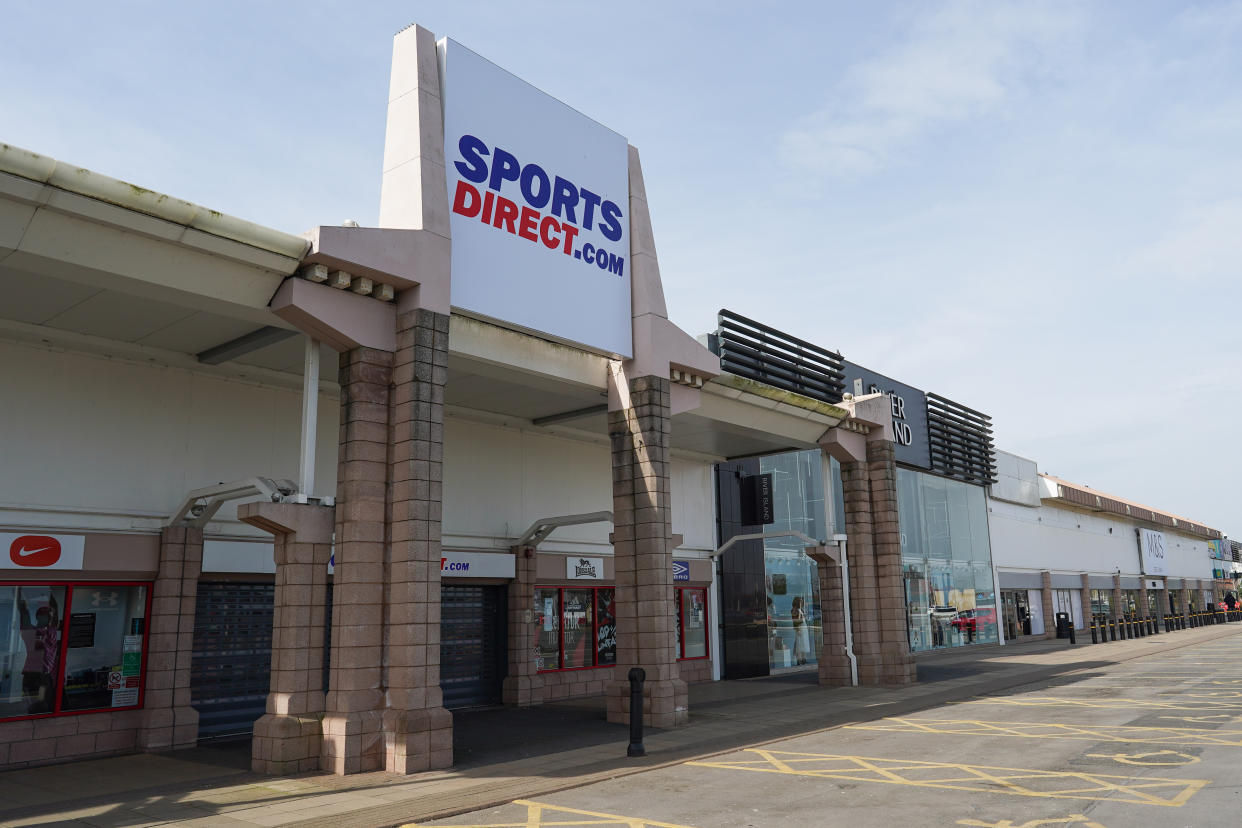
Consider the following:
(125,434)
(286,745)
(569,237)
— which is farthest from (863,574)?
(125,434)

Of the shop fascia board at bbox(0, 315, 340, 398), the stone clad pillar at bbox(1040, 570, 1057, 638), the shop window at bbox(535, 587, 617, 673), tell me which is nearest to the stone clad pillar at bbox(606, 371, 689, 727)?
the shop window at bbox(535, 587, 617, 673)

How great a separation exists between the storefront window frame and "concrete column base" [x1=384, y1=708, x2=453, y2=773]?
1277 cm

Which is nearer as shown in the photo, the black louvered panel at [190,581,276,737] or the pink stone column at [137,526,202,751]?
the pink stone column at [137,526,202,751]

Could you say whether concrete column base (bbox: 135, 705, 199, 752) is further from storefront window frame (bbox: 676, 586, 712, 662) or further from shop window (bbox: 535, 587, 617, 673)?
storefront window frame (bbox: 676, 586, 712, 662)

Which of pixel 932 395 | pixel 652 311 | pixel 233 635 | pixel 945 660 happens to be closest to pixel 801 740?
pixel 652 311

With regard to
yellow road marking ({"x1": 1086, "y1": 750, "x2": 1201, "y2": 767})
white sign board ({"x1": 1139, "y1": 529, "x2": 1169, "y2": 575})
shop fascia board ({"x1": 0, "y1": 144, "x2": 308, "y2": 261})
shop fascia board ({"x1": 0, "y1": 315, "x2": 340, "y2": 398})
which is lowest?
yellow road marking ({"x1": 1086, "y1": 750, "x2": 1201, "y2": 767})

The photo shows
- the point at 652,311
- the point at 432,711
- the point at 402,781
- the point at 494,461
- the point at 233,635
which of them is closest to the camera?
the point at 402,781

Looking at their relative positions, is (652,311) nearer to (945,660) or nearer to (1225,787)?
(1225,787)

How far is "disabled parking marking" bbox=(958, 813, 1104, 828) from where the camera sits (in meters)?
8.34

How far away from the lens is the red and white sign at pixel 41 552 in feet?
42.5

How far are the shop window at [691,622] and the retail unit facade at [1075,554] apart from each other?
21.8 metres

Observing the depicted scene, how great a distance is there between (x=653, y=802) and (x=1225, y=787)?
638cm

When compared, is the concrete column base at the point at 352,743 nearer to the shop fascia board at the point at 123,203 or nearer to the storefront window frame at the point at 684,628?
the shop fascia board at the point at 123,203

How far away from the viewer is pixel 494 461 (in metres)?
20.4
